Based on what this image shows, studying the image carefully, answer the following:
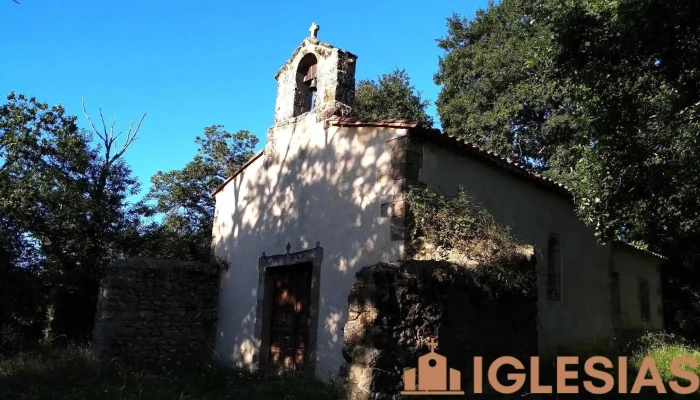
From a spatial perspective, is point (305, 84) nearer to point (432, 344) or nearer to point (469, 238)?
point (469, 238)

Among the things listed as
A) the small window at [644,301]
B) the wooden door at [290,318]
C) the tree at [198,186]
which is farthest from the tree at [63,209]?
the small window at [644,301]

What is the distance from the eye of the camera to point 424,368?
6.16 m

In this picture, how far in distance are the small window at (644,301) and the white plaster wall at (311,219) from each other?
9454 mm

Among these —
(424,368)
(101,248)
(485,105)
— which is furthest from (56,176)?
(485,105)

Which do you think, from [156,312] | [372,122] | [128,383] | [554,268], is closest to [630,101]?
[554,268]

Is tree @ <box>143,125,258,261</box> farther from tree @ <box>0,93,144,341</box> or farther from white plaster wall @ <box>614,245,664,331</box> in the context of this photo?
white plaster wall @ <box>614,245,664,331</box>

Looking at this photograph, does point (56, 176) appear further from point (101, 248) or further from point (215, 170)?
point (215, 170)

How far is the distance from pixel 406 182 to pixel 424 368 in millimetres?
3305

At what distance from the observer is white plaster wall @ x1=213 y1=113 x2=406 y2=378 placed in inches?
359

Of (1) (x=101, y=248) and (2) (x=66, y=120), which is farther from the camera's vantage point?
(2) (x=66, y=120)

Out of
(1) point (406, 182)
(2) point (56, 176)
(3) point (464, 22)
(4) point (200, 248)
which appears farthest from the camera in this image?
(3) point (464, 22)

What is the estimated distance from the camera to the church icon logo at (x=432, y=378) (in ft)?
19.6

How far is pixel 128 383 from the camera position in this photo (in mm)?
8750

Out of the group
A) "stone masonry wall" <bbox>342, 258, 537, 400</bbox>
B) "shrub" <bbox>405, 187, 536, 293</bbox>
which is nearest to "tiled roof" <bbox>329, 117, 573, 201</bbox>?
"shrub" <bbox>405, 187, 536, 293</bbox>
